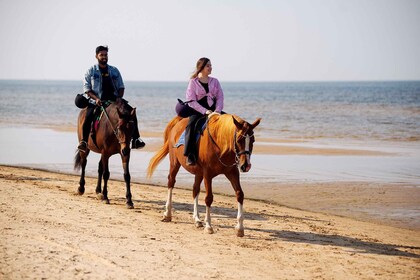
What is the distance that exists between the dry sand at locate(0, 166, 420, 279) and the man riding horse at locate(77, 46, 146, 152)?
1864 millimetres

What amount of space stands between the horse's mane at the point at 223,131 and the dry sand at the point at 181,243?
1.48 metres

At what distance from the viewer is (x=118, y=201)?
1295 centimetres

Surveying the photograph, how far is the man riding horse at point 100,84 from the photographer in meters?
13.2

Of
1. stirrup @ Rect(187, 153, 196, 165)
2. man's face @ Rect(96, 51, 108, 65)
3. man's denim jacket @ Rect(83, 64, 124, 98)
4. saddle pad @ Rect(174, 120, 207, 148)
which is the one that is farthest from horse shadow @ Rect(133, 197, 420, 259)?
man's face @ Rect(96, 51, 108, 65)

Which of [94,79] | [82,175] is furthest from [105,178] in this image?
[94,79]

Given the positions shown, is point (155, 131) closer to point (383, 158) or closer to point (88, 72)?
point (383, 158)

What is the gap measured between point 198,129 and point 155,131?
23.7 meters

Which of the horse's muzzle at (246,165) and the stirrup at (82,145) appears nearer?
the horse's muzzle at (246,165)

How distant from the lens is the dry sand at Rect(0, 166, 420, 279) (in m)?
7.55

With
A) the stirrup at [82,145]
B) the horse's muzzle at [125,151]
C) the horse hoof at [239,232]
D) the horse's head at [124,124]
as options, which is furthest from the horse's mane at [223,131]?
the stirrup at [82,145]

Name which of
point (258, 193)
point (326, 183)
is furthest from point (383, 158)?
point (258, 193)

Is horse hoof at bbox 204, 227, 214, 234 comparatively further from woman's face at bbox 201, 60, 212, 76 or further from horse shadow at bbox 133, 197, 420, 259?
woman's face at bbox 201, 60, 212, 76

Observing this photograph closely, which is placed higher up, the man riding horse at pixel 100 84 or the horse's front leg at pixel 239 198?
the man riding horse at pixel 100 84

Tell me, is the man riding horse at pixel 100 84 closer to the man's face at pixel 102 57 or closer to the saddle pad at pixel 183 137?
the man's face at pixel 102 57
